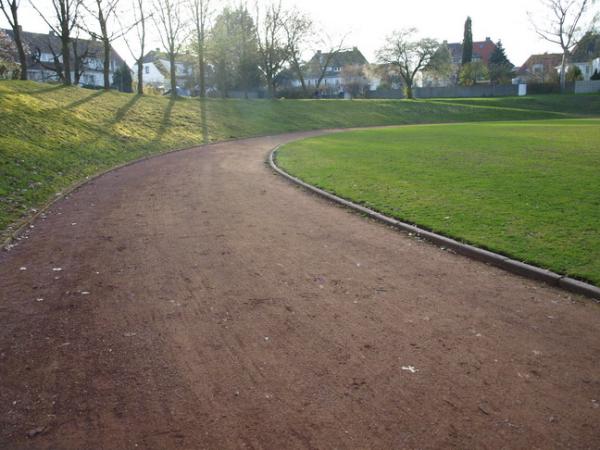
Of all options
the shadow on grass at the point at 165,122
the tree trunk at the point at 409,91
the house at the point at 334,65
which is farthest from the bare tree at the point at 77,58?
the tree trunk at the point at 409,91

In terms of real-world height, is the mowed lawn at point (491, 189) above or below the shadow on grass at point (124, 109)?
below

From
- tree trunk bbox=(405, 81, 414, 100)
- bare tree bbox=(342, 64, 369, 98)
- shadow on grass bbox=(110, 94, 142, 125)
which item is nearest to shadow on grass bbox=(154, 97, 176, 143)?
shadow on grass bbox=(110, 94, 142, 125)

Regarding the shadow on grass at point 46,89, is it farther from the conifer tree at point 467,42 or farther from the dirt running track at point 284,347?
the conifer tree at point 467,42

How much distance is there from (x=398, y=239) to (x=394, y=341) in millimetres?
3667

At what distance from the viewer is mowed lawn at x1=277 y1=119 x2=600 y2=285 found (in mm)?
7375

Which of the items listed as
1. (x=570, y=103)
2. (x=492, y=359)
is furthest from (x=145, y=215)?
(x=570, y=103)

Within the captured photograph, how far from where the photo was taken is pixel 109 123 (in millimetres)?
23828

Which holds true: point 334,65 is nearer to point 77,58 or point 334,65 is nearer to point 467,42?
point 467,42

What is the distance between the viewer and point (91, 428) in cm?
360

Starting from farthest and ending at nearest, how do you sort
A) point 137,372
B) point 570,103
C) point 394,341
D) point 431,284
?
point 570,103, point 431,284, point 394,341, point 137,372

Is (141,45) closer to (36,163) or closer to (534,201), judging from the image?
(36,163)

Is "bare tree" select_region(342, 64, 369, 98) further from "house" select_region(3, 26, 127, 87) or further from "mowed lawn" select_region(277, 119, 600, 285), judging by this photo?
"mowed lawn" select_region(277, 119, 600, 285)

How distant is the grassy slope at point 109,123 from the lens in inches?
526

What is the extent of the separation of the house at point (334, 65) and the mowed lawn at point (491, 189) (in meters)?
50.9
